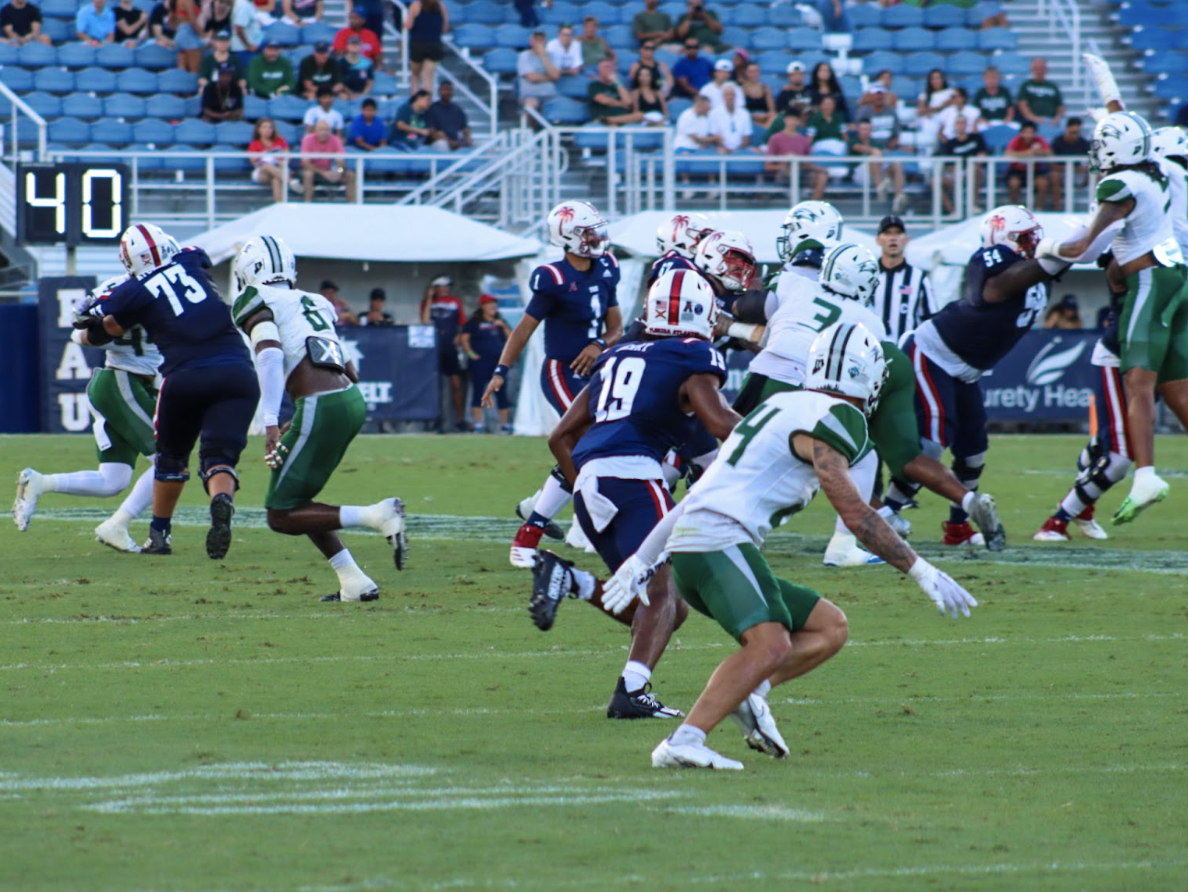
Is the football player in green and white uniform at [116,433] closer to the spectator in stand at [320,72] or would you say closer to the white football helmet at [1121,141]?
the white football helmet at [1121,141]

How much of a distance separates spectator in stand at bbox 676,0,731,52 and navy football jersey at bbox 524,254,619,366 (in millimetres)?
15386


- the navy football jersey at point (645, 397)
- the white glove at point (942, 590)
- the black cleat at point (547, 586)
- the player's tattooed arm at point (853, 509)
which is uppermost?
the navy football jersey at point (645, 397)

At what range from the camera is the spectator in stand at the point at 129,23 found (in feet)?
82.5

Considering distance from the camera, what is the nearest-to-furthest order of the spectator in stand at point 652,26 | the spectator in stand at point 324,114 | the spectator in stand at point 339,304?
the spectator in stand at point 339,304 → the spectator in stand at point 324,114 → the spectator in stand at point 652,26

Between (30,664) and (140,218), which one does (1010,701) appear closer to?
(30,664)

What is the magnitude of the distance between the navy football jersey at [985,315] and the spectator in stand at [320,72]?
47.7 feet

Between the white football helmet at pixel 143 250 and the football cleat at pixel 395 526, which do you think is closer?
the football cleat at pixel 395 526

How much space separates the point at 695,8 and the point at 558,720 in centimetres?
2130

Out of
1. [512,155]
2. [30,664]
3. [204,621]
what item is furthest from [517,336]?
[512,155]

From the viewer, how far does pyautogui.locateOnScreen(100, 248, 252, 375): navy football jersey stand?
1065 cm

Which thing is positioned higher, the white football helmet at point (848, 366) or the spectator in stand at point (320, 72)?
the spectator in stand at point (320, 72)

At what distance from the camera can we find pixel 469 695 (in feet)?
22.8

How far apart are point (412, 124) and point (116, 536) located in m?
13.6

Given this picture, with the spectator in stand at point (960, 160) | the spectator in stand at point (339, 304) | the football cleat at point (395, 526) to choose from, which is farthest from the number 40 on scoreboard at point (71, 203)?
the football cleat at point (395, 526)
